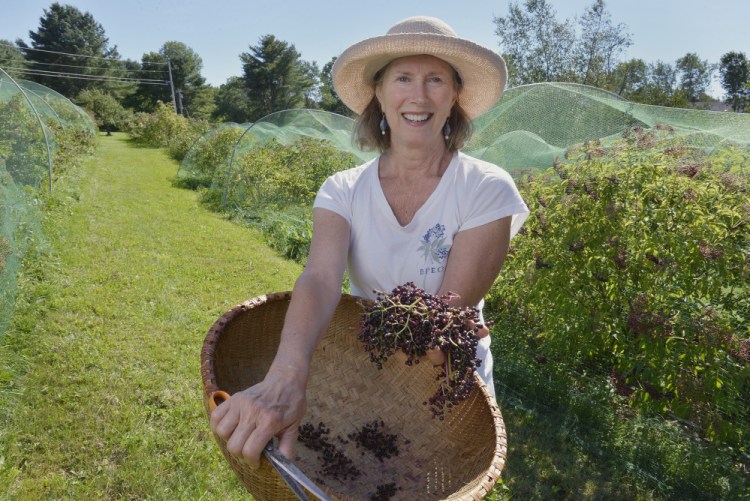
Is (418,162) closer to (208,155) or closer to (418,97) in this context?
(418,97)

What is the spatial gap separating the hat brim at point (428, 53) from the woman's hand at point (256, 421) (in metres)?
1.21

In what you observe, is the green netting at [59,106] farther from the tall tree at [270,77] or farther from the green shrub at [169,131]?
the tall tree at [270,77]

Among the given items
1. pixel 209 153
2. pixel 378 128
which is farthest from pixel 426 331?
pixel 209 153

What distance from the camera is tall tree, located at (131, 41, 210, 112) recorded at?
49938 mm

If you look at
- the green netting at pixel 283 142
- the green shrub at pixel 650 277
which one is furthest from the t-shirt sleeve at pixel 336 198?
the green netting at pixel 283 142

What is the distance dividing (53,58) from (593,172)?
60429 mm

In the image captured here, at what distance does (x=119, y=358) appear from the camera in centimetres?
355

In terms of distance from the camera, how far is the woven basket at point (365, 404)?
4.98 ft

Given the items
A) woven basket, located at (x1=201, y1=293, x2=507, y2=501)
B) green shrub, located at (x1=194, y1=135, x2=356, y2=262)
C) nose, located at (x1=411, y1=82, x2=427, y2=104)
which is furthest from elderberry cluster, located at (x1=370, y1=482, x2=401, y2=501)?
green shrub, located at (x1=194, y1=135, x2=356, y2=262)

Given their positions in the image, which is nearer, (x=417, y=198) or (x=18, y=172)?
(x=417, y=198)

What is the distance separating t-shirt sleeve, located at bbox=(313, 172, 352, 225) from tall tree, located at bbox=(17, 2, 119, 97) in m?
55.6

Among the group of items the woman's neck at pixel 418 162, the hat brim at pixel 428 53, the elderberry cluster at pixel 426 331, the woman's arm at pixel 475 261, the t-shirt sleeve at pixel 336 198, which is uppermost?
the hat brim at pixel 428 53

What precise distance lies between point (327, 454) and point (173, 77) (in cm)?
5742

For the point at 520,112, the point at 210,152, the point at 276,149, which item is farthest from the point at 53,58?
the point at 520,112
